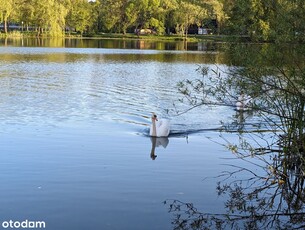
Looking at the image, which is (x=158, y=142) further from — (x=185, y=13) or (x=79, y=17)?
(x=79, y=17)

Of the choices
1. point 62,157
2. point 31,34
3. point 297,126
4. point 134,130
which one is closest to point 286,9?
point 297,126

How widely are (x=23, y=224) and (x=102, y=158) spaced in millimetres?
4448

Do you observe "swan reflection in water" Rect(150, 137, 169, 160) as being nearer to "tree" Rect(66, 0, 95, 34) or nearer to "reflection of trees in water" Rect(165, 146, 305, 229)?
"reflection of trees in water" Rect(165, 146, 305, 229)

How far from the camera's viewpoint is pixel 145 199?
9383 millimetres

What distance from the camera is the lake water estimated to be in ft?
28.7

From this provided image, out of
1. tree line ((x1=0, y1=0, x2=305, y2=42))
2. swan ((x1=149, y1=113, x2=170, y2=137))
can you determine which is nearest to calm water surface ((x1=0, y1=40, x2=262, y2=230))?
swan ((x1=149, y1=113, x2=170, y2=137))

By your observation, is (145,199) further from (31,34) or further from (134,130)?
(31,34)

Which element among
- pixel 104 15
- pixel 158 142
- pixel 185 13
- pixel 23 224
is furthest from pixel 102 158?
pixel 104 15

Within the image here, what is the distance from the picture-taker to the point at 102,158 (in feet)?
40.6

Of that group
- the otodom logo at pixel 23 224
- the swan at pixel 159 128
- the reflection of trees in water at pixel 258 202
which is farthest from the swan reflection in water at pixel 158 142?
the otodom logo at pixel 23 224

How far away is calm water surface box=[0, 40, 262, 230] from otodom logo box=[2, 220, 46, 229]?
18 centimetres

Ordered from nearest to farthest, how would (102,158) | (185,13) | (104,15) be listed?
1. (102,158)
2. (185,13)
3. (104,15)

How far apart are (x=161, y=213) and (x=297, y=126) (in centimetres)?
344

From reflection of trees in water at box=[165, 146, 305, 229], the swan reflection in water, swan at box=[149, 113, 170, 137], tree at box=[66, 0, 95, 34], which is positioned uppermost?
tree at box=[66, 0, 95, 34]
